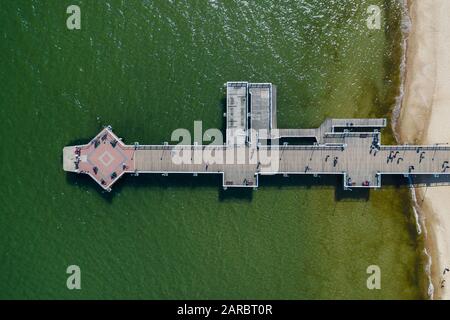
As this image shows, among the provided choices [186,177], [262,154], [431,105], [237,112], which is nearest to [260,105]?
[237,112]

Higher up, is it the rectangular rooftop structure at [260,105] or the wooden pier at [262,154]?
the rectangular rooftop structure at [260,105]

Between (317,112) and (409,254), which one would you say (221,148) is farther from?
(409,254)

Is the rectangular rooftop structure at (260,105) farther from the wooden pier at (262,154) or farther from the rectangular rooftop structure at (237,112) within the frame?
the rectangular rooftop structure at (237,112)

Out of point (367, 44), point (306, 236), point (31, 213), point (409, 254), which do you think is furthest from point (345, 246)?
point (31, 213)

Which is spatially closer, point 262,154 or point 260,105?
point 262,154

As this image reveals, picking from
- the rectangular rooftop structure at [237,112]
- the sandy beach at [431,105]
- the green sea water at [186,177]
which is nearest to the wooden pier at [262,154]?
the rectangular rooftop structure at [237,112]

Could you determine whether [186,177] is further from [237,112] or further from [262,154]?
[237,112]
